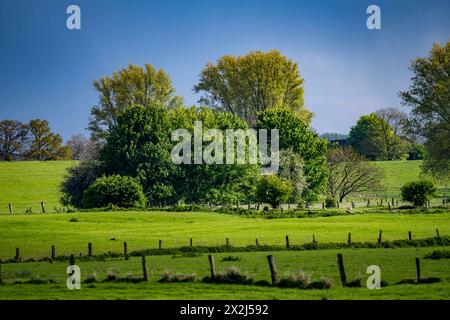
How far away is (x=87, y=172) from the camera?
9688 cm

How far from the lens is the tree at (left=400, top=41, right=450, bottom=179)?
91.1 m

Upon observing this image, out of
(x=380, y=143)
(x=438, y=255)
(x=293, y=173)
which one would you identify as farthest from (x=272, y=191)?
(x=380, y=143)

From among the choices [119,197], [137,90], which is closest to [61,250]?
[119,197]

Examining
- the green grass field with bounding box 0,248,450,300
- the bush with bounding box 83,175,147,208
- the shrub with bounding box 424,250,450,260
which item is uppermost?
the bush with bounding box 83,175,147,208

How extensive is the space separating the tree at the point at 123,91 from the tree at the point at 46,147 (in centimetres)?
4516

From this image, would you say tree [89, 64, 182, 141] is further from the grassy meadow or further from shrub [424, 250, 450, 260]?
shrub [424, 250, 450, 260]

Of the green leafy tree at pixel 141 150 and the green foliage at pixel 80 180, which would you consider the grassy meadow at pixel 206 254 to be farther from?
the green foliage at pixel 80 180

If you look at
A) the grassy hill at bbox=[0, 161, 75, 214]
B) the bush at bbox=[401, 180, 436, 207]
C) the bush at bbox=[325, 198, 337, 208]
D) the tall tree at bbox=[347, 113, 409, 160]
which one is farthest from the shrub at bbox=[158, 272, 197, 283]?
the tall tree at bbox=[347, 113, 409, 160]

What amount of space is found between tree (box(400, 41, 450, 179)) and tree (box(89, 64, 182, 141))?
40637 millimetres

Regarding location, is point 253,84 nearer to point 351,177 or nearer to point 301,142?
point 301,142

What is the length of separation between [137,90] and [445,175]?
48970mm

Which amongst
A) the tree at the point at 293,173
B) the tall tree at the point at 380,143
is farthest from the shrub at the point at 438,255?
the tall tree at the point at 380,143

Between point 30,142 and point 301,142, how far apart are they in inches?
2801

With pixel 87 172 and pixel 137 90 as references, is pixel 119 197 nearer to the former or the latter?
pixel 87 172
